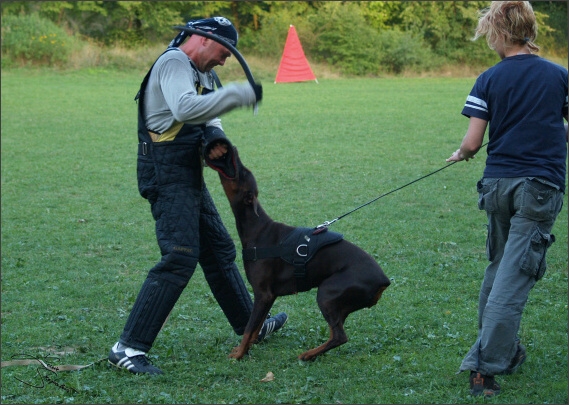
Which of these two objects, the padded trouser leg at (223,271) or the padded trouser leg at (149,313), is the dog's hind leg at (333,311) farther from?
the padded trouser leg at (149,313)

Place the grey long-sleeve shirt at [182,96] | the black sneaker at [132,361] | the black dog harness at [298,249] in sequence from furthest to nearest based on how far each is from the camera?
the black dog harness at [298,249] < the black sneaker at [132,361] < the grey long-sleeve shirt at [182,96]

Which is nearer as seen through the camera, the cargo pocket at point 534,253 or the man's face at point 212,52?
the cargo pocket at point 534,253

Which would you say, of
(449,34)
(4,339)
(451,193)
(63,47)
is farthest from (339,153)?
(449,34)

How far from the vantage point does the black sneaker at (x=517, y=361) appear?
4.13m

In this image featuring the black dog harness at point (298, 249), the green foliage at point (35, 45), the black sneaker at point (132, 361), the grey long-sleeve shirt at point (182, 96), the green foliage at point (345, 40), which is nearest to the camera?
the grey long-sleeve shirt at point (182, 96)

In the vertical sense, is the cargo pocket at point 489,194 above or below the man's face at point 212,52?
below

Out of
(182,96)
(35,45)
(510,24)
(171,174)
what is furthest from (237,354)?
(35,45)

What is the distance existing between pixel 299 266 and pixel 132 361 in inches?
43.4

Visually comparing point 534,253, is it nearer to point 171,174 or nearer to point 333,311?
point 333,311

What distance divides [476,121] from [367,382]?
1.51 meters

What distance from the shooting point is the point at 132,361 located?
168 inches

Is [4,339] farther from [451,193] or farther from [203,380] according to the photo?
[451,193]

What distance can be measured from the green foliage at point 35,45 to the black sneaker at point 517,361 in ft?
91.8

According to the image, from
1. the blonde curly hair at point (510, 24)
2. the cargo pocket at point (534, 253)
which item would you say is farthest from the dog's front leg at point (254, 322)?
the blonde curly hair at point (510, 24)
